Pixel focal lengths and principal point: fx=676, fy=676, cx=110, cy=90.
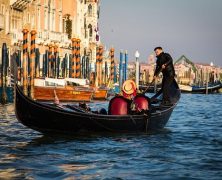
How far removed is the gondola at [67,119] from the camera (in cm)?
1127

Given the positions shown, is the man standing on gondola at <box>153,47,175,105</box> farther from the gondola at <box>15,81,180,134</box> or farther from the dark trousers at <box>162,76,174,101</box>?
the gondola at <box>15,81,180,134</box>

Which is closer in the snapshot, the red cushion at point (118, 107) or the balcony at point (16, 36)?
the red cushion at point (118, 107)

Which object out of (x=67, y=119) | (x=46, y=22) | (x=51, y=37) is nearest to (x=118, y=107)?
(x=67, y=119)

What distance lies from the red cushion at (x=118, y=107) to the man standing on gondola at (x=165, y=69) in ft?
7.27

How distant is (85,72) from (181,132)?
24.0 meters

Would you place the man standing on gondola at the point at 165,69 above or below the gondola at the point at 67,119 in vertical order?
above

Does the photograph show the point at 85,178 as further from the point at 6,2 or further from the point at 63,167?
the point at 6,2

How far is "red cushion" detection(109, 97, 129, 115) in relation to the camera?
12.3m

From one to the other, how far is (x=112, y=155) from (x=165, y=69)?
16.6 ft

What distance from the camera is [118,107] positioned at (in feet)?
40.4

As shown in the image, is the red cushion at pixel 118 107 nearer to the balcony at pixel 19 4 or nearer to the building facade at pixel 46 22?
the building facade at pixel 46 22

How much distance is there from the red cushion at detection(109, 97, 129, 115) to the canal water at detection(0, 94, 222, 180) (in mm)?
423

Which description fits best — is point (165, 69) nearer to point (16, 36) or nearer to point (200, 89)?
point (16, 36)

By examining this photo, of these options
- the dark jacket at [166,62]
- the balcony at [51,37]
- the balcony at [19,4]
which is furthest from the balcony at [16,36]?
the dark jacket at [166,62]
